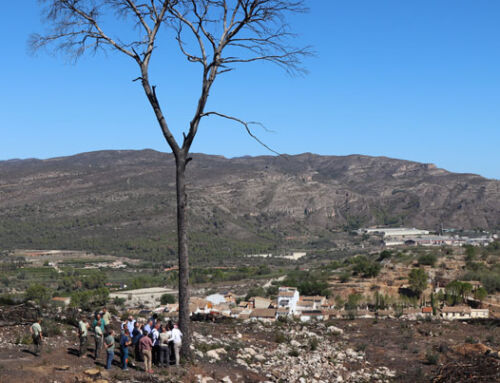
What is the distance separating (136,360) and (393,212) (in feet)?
623

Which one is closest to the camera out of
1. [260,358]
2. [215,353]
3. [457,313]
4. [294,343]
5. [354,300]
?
[215,353]

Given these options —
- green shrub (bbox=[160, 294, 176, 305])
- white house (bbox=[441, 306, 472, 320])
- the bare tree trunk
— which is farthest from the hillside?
the bare tree trunk

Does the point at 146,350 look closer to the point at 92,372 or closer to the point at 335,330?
the point at 92,372

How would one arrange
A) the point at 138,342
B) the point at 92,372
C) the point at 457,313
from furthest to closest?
the point at 457,313 → the point at 138,342 → the point at 92,372

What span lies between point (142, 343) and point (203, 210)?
139435 mm

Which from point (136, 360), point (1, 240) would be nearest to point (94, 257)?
point (1, 240)

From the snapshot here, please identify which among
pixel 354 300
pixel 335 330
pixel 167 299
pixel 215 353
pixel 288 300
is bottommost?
pixel 167 299

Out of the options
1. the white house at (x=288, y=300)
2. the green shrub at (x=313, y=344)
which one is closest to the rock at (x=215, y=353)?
the green shrub at (x=313, y=344)

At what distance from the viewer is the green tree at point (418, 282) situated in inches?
1690

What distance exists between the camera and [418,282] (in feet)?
143

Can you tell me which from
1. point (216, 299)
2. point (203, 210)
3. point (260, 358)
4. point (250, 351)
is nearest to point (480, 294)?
point (216, 299)

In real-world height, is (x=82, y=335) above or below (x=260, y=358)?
above

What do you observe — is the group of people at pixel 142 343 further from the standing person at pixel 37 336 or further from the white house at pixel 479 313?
the white house at pixel 479 313

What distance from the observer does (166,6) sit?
11.0 meters
